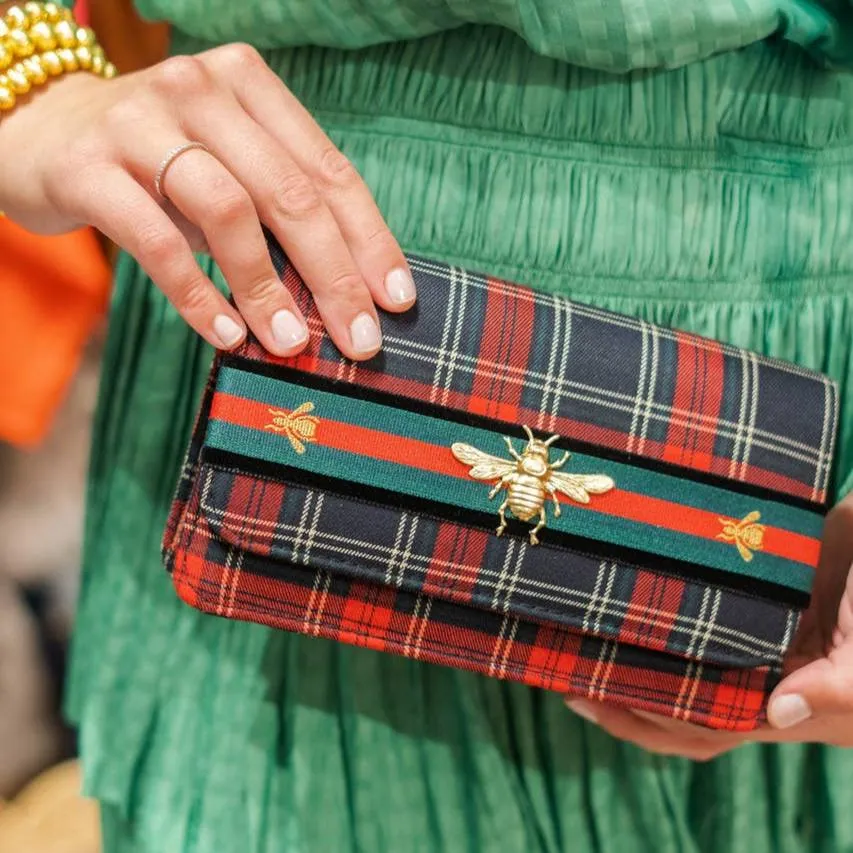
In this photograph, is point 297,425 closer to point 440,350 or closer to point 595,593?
point 440,350

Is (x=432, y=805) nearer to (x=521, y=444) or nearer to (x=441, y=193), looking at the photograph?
(x=521, y=444)

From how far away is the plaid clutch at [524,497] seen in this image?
522 mm

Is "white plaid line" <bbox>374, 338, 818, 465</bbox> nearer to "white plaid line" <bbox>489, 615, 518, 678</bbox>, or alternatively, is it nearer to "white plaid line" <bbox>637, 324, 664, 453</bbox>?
"white plaid line" <bbox>637, 324, 664, 453</bbox>

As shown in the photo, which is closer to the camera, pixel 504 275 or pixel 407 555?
pixel 407 555

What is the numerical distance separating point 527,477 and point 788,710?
9.2 inches

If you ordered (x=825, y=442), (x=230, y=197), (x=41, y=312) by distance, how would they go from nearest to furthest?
(x=230, y=197), (x=825, y=442), (x=41, y=312)

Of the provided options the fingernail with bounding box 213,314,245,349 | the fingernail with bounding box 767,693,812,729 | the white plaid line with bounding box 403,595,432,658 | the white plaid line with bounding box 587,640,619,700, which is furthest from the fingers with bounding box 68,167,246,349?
the fingernail with bounding box 767,693,812,729

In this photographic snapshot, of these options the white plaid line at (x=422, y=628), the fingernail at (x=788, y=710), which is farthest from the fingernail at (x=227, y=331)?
the fingernail at (x=788, y=710)

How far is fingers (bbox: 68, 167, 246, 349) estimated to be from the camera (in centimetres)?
49

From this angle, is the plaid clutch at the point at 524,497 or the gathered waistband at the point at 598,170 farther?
the gathered waistband at the point at 598,170

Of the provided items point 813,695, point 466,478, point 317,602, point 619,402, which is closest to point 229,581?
point 317,602

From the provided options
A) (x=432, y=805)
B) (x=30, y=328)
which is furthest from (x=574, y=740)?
(x=30, y=328)

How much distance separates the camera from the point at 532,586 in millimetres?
545

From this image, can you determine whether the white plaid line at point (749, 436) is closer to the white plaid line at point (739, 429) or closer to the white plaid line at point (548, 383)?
the white plaid line at point (739, 429)
